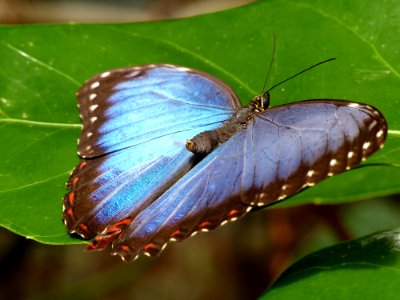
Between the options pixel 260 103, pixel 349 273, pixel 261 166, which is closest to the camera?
pixel 349 273

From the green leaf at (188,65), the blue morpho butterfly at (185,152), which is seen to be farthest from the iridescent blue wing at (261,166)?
the green leaf at (188,65)

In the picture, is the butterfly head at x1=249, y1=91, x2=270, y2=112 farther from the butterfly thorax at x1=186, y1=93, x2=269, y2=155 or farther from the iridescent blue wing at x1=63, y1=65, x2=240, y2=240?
the iridescent blue wing at x1=63, y1=65, x2=240, y2=240

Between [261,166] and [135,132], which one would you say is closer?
[261,166]

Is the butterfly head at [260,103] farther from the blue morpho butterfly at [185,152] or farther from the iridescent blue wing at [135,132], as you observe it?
the iridescent blue wing at [135,132]

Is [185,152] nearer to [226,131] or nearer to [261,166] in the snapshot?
[226,131]

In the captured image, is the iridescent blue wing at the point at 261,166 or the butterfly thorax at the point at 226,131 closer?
the iridescent blue wing at the point at 261,166

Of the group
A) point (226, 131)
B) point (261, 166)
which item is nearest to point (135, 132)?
point (226, 131)
